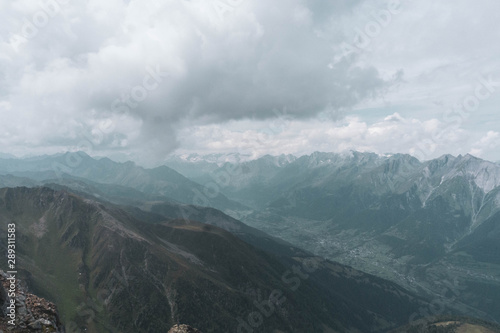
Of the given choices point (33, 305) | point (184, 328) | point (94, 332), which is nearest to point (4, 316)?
point (33, 305)

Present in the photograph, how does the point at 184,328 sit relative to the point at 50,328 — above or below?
below

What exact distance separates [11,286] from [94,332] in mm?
210254

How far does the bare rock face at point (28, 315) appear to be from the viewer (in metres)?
30.6

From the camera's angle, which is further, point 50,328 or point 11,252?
point 11,252

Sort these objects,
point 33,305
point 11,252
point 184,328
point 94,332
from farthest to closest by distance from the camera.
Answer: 1. point 94,332
2. point 11,252
3. point 184,328
4. point 33,305

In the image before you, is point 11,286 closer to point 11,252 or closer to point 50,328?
point 50,328

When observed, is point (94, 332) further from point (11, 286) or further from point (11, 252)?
point (11, 286)

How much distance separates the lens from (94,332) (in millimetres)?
199125

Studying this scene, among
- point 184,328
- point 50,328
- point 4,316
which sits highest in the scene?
point 4,316

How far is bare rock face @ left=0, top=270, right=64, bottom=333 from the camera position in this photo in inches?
1205

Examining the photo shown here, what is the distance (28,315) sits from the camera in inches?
1286

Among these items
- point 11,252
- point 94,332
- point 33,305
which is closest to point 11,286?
point 33,305

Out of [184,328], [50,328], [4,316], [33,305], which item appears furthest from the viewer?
[184,328]

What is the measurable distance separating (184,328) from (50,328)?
19.1 m
